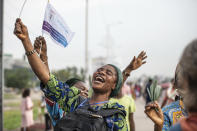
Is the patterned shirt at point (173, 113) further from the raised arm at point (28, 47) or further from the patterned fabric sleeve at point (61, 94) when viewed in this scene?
the raised arm at point (28, 47)

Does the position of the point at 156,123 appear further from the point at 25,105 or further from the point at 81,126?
the point at 25,105

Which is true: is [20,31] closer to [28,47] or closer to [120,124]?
[28,47]

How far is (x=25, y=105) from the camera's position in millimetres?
8633

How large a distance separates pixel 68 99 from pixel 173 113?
3.07ft

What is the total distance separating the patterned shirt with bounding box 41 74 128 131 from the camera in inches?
81.7

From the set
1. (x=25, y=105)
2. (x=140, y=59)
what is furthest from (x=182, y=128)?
(x=25, y=105)

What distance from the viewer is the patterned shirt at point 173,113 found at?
2160 mm

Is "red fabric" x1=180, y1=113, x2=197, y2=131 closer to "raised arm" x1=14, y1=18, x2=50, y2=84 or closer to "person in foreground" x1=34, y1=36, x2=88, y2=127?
"raised arm" x1=14, y1=18, x2=50, y2=84

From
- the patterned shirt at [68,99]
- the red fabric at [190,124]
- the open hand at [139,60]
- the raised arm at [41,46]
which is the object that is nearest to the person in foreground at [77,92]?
the patterned shirt at [68,99]

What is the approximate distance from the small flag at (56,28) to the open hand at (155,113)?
3.45 feet

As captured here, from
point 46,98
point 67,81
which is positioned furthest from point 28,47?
point 67,81

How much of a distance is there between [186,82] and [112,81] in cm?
127

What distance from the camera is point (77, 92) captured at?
2314 millimetres

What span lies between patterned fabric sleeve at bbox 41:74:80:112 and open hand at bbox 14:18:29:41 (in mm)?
384
